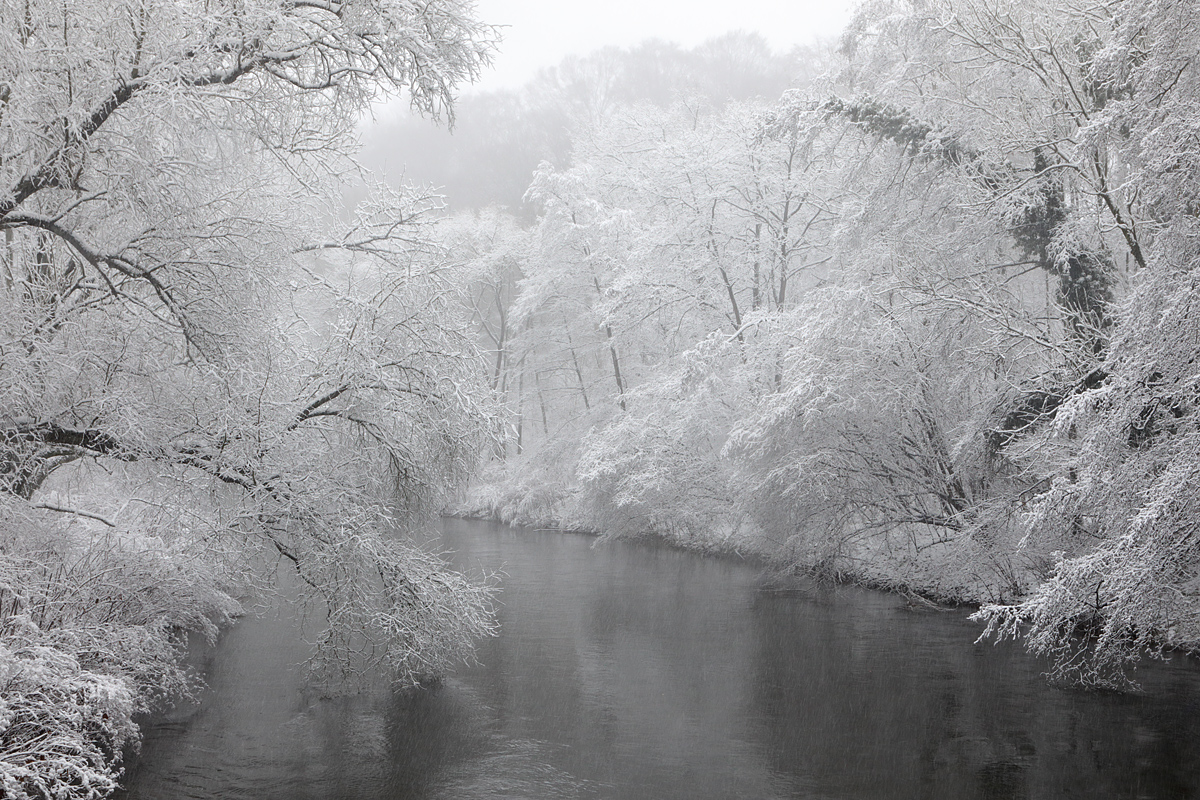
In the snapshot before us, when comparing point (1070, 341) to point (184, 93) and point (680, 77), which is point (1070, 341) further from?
point (680, 77)

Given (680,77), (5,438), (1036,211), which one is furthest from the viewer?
(680,77)

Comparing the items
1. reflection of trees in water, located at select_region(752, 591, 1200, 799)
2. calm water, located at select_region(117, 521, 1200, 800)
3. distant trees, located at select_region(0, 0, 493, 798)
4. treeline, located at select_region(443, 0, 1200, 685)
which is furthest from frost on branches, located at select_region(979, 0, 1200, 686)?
distant trees, located at select_region(0, 0, 493, 798)

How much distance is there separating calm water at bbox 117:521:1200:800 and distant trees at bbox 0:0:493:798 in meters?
0.88

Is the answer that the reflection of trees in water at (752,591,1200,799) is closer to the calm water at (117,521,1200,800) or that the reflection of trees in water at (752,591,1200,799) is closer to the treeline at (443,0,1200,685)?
the calm water at (117,521,1200,800)

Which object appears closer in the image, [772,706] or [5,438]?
[5,438]

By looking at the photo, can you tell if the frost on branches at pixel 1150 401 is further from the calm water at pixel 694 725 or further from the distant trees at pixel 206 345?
the distant trees at pixel 206 345

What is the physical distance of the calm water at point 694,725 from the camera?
26.4ft

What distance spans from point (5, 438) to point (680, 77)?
126 feet

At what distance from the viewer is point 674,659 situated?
1272 cm

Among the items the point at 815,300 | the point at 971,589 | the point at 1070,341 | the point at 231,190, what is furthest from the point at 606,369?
the point at 231,190

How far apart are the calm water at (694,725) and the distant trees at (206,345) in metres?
0.88

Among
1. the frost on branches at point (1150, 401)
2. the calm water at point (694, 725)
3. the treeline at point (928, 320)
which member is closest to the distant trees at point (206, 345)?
the calm water at point (694, 725)

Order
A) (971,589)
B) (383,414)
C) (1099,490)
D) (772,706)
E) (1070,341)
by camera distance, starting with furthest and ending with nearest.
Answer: (971,589) < (1070,341) < (772,706) < (383,414) < (1099,490)

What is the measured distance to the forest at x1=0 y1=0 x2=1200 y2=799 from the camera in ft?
23.6
